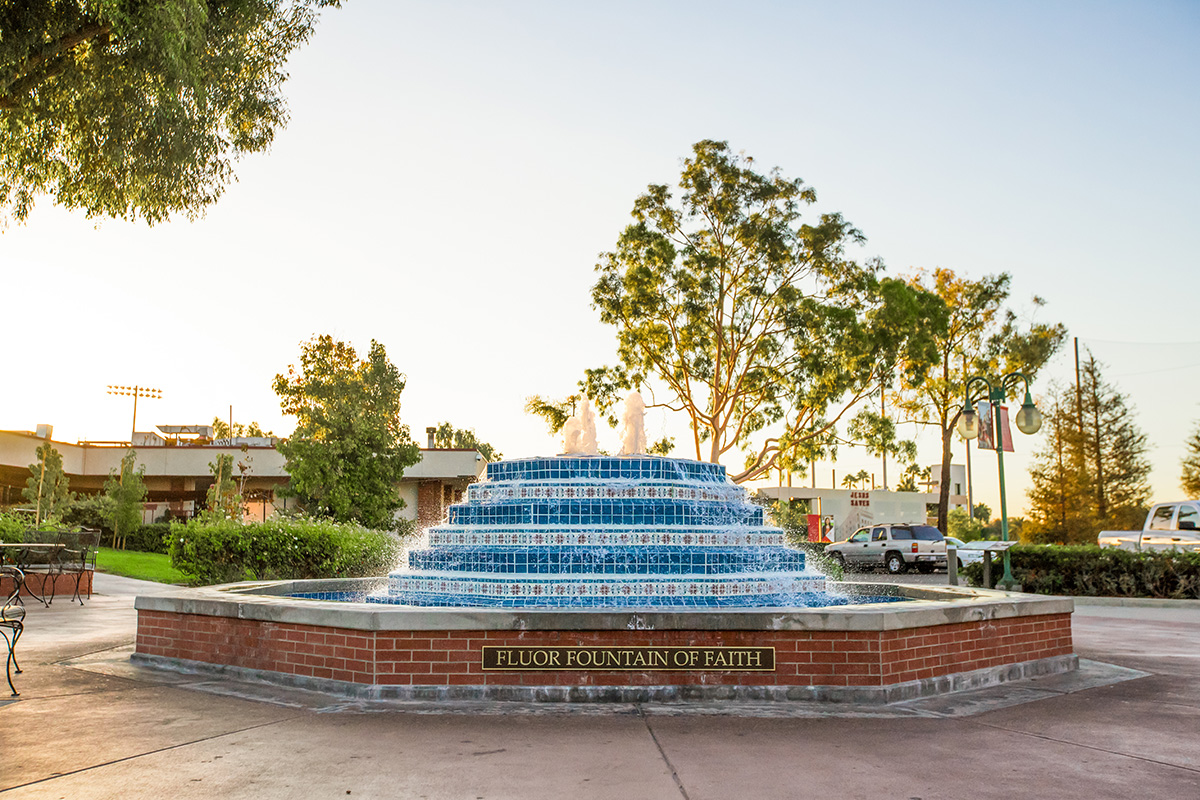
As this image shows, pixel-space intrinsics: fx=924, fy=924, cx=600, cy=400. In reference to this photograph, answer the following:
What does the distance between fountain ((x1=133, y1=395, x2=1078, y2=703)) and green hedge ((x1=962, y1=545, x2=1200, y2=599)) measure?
1002 centimetres

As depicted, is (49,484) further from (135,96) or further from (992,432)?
(992,432)

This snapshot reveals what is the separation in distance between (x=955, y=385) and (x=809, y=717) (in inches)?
1380

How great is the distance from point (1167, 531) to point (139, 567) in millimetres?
26784

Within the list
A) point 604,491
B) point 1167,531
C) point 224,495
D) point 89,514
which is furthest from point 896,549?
point 89,514

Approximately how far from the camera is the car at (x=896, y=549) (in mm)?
30125

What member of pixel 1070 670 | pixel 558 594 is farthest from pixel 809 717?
pixel 1070 670

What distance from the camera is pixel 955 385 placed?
3866 cm

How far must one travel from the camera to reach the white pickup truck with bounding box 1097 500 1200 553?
74.8 ft

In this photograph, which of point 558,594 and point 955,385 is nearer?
point 558,594

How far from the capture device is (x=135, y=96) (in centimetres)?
1026

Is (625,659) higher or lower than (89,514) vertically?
lower

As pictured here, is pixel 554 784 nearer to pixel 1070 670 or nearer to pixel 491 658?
pixel 491 658

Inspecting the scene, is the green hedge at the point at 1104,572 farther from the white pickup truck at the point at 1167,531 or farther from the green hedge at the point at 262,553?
the green hedge at the point at 262,553

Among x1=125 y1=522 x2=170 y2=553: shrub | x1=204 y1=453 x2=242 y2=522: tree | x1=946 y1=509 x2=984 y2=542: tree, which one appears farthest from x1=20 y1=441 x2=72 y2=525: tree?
x1=946 y1=509 x2=984 y2=542: tree
